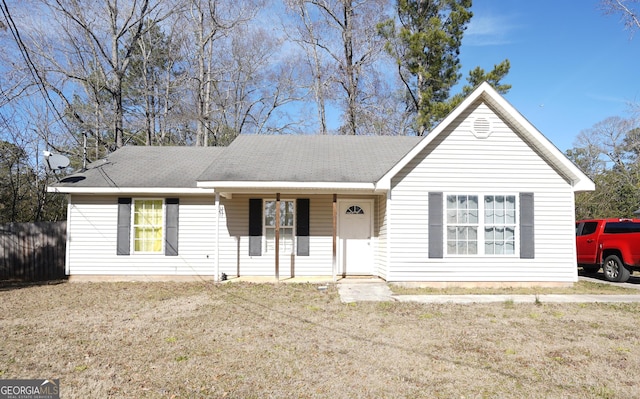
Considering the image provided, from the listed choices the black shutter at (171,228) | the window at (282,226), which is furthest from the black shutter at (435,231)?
the black shutter at (171,228)

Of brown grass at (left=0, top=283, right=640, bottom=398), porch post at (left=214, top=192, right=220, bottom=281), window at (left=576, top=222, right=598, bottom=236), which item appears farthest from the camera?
window at (left=576, top=222, right=598, bottom=236)

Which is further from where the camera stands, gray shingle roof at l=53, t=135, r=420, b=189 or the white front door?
the white front door

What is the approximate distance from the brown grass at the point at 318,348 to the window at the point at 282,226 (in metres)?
3.12

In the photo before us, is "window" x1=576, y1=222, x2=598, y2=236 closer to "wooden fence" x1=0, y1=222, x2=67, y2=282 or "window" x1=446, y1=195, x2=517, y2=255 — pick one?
"window" x1=446, y1=195, x2=517, y2=255

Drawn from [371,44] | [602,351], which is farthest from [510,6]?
[602,351]

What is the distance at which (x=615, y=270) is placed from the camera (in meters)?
12.6

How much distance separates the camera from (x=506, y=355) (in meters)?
5.67

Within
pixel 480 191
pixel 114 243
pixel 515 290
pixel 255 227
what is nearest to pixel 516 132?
pixel 480 191

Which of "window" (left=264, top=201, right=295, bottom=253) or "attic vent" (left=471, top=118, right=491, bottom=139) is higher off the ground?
"attic vent" (left=471, top=118, right=491, bottom=139)

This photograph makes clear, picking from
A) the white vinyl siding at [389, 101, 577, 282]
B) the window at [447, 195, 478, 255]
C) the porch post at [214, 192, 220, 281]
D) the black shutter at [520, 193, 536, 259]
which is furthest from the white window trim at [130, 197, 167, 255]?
the black shutter at [520, 193, 536, 259]

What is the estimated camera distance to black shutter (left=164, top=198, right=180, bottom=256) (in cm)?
1242

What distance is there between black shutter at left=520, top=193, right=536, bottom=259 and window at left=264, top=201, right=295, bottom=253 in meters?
5.78

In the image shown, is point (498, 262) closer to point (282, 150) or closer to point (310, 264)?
point (310, 264)

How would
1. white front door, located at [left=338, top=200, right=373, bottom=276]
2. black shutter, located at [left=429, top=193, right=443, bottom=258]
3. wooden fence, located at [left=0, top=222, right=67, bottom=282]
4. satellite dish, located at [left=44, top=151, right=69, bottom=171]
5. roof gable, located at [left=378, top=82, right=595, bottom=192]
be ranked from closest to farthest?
roof gable, located at [left=378, top=82, right=595, bottom=192] < black shutter, located at [left=429, top=193, right=443, bottom=258] < white front door, located at [left=338, top=200, right=373, bottom=276] < satellite dish, located at [left=44, top=151, right=69, bottom=171] < wooden fence, located at [left=0, top=222, right=67, bottom=282]
